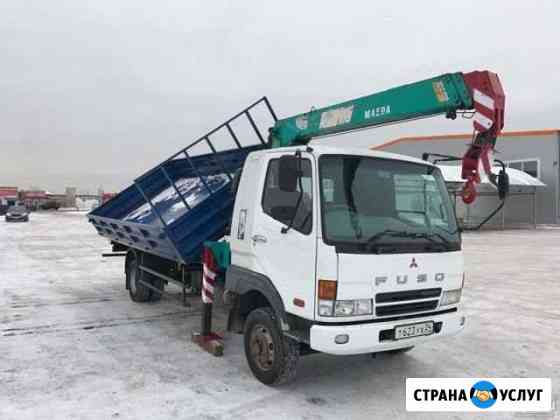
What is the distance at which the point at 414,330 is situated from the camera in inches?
165

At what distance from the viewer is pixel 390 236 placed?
4.18 meters

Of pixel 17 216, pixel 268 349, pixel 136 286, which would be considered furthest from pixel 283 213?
pixel 17 216

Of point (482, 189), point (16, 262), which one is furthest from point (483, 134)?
point (482, 189)

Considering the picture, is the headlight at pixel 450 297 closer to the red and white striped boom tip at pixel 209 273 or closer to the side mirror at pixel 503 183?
the side mirror at pixel 503 183

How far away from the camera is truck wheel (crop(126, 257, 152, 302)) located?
26.0 feet

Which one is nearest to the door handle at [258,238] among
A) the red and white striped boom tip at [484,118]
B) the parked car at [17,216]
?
the red and white striped boom tip at [484,118]

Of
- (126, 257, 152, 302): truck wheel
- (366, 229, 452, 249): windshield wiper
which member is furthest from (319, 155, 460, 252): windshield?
(126, 257, 152, 302): truck wheel

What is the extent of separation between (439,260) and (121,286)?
711cm

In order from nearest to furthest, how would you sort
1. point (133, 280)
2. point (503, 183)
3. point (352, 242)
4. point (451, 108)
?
point (352, 242) < point (503, 183) < point (451, 108) < point (133, 280)

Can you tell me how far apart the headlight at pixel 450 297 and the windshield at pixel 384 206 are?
0.43m

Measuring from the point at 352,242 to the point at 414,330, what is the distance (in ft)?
3.27

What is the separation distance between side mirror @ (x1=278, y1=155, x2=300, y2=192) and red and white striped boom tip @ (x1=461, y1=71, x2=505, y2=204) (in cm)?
161

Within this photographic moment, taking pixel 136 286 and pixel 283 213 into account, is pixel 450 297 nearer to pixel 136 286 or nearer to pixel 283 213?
pixel 283 213

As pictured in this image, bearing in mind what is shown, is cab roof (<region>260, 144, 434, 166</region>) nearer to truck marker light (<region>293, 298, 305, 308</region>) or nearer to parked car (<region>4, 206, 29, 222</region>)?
truck marker light (<region>293, 298, 305, 308</region>)
